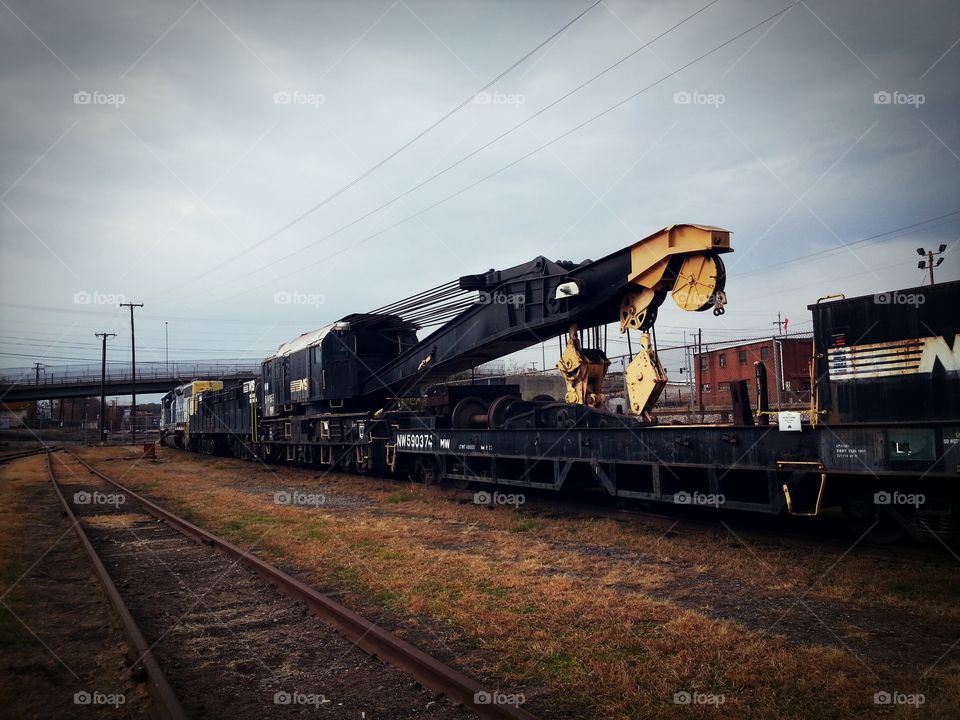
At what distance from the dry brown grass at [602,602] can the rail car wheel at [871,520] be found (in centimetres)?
62

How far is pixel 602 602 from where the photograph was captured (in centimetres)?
628

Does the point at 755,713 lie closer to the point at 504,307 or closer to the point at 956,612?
the point at 956,612

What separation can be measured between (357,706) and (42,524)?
10.7m

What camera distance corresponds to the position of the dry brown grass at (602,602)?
436 centimetres

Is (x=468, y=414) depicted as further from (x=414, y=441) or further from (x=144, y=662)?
(x=144, y=662)

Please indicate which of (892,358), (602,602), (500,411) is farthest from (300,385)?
(892,358)

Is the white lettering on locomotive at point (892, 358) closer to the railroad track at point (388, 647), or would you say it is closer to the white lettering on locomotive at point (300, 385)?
the railroad track at point (388, 647)

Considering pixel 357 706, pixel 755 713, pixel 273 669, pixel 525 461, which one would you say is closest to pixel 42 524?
pixel 525 461

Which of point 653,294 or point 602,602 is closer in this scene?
point 602,602

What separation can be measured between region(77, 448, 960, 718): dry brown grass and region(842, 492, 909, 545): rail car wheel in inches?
24.3

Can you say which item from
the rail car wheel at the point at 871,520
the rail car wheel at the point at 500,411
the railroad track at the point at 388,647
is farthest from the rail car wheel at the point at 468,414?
the rail car wheel at the point at 871,520

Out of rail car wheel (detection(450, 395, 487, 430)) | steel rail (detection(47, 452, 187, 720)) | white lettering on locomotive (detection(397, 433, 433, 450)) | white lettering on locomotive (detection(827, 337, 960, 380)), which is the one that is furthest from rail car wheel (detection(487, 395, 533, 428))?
steel rail (detection(47, 452, 187, 720))

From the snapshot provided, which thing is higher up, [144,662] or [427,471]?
[427,471]

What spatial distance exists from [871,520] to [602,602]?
3.74m
